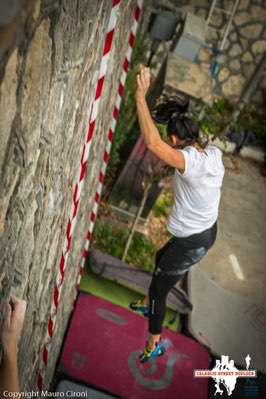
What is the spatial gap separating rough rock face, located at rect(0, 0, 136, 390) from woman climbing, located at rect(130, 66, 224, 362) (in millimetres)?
692


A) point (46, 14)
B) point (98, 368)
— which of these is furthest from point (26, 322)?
point (98, 368)

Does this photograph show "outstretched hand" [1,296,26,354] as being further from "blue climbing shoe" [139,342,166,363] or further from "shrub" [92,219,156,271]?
"shrub" [92,219,156,271]

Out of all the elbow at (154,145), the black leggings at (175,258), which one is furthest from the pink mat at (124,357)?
the elbow at (154,145)

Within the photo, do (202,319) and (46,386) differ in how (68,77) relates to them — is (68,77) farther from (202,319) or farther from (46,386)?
(202,319)

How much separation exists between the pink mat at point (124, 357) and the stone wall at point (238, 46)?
19.6ft

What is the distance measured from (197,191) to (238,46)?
687 cm

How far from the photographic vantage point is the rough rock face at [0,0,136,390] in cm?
95

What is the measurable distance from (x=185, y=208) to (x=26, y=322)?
167 centimetres

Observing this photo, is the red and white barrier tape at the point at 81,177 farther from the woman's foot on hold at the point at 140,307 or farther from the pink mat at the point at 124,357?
the woman's foot on hold at the point at 140,307

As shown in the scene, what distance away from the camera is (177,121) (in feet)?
10.0

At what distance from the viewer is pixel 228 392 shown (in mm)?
4047

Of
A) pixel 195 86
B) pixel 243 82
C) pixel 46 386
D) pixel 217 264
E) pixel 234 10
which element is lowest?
pixel 217 264

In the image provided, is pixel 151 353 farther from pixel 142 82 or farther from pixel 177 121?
pixel 142 82

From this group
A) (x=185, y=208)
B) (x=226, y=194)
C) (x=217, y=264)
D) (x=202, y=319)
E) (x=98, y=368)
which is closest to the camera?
(x=185, y=208)
